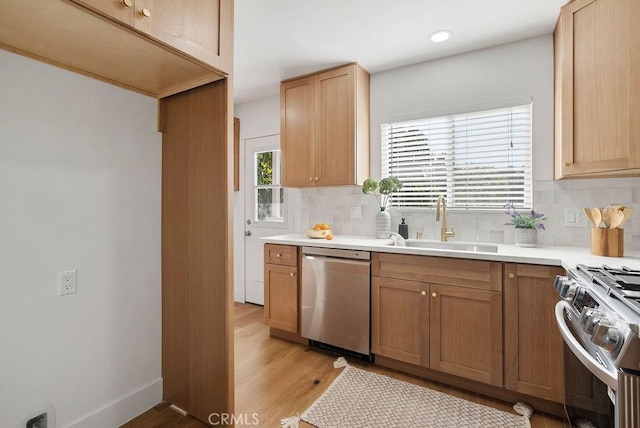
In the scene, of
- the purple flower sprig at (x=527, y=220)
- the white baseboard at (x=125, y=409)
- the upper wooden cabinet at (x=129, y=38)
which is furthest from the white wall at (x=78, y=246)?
the purple flower sprig at (x=527, y=220)

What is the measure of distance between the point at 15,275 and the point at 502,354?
2.64m

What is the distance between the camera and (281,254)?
9.32 feet

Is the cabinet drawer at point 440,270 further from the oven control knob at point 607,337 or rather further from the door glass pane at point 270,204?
the door glass pane at point 270,204

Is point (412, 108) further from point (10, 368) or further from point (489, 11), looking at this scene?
point (10, 368)

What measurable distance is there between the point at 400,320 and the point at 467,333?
45 cm

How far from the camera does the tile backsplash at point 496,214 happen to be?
6.86ft

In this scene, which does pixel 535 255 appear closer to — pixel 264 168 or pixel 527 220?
pixel 527 220

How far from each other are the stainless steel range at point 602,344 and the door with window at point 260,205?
9.32ft

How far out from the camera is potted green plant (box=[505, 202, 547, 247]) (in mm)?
2270

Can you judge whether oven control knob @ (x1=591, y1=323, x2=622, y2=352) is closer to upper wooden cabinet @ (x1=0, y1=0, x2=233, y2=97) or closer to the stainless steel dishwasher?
the stainless steel dishwasher

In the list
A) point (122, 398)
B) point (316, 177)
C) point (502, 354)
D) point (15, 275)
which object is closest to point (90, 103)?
point (15, 275)

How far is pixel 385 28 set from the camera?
225cm

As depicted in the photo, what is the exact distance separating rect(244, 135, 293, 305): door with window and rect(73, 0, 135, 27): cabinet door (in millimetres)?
2615

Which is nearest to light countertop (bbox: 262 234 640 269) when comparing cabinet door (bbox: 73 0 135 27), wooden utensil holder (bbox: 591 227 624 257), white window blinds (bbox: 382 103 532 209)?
wooden utensil holder (bbox: 591 227 624 257)
